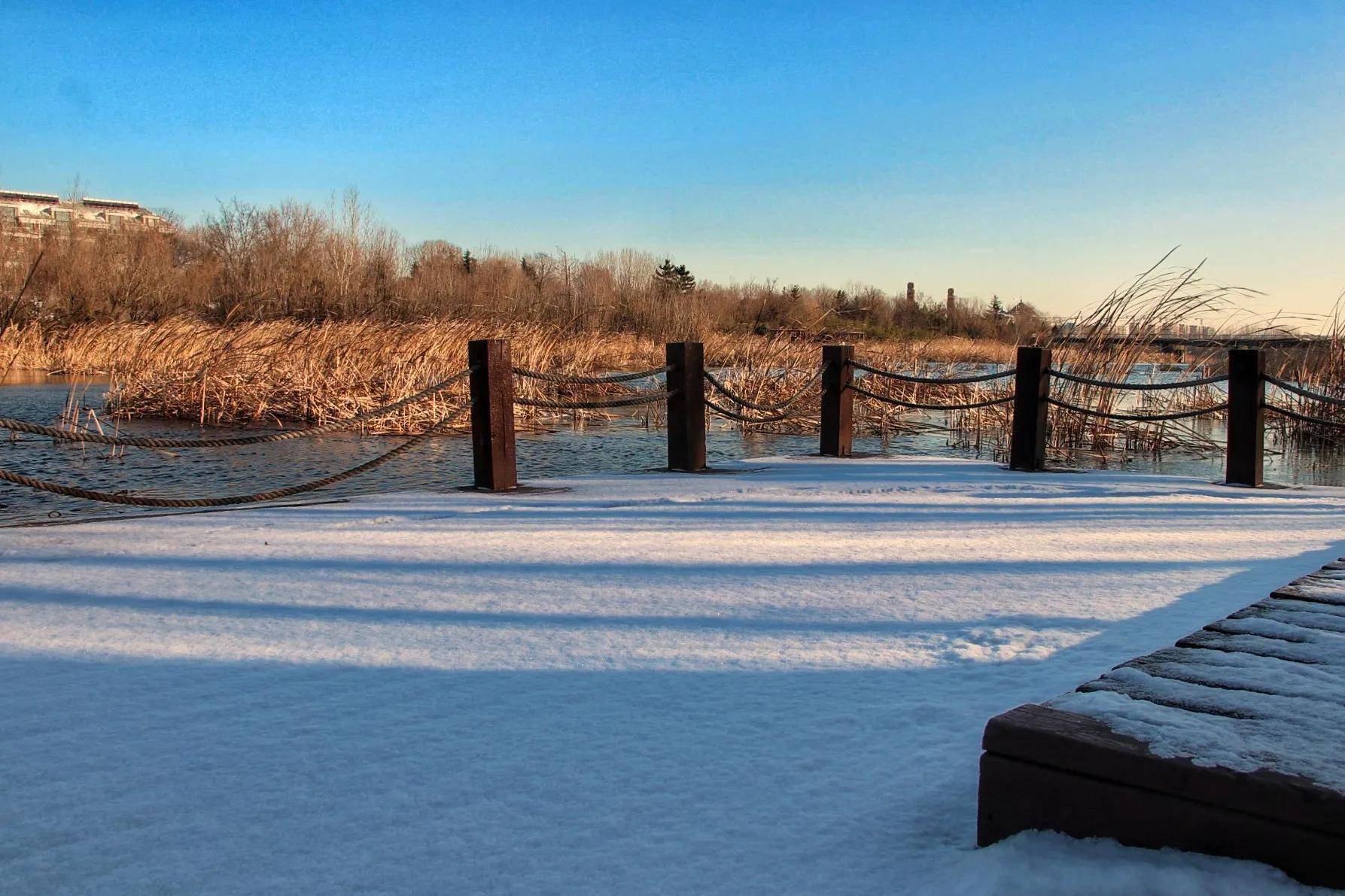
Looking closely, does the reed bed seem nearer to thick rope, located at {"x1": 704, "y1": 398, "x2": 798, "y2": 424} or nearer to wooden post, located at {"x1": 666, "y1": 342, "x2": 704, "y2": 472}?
thick rope, located at {"x1": 704, "y1": 398, "x2": 798, "y2": 424}

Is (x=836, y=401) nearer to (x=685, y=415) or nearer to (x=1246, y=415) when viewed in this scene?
(x=685, y=415)

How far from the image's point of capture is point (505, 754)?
2070 mm

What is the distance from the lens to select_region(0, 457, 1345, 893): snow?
5.44 ft

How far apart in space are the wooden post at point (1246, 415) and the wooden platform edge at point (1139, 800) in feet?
19.7

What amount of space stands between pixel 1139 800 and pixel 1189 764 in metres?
0.10

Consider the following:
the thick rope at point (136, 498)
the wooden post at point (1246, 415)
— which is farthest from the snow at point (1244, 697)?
the wooden post at point (1246, 415)

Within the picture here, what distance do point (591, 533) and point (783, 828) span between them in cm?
288

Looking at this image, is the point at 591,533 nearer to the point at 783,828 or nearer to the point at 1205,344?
the point at 783,828

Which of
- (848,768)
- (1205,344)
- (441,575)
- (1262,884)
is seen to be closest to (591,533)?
(441,575)

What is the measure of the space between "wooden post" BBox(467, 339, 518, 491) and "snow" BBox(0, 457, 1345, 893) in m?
1.38

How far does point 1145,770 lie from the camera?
4.83 feet

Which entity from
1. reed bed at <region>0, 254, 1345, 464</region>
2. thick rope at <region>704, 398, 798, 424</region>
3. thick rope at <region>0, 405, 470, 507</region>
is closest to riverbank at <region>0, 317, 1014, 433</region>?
reed bed at <region>0, 254, 1345, 464</region>

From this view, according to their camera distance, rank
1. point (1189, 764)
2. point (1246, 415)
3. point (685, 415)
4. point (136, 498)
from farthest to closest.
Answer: point (685, 415) < point (1246, 415) < point (136, 498) < point (1189, 764)

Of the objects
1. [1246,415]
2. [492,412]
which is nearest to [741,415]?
[492,412]
